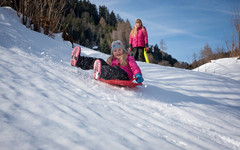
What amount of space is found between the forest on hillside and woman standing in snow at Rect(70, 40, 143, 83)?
7.08 ft

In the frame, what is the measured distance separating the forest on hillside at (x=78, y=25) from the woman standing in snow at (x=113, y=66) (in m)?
2.16

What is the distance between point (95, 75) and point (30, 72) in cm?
64

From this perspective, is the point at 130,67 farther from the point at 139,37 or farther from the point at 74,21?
the point at 74,21

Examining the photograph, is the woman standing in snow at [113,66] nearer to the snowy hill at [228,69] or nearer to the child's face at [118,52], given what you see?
the child's face at [118,52]

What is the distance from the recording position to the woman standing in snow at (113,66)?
1516 millimetres

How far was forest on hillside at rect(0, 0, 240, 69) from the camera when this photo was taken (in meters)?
3.56

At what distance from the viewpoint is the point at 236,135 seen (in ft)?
3.18

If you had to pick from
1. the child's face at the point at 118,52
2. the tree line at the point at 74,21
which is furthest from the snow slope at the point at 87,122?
the tree line at the point at 74,21

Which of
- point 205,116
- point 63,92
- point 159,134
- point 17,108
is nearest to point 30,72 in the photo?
point 63,92

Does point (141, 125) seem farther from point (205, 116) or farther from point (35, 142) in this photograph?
point (205, 116)

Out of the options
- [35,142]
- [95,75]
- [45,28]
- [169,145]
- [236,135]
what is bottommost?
[236,135]

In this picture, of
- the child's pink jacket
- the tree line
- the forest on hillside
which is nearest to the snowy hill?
the forest on hillside

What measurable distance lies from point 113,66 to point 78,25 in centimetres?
2730

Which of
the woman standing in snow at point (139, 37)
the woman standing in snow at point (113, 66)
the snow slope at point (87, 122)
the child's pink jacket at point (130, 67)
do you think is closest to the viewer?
the snow slope at point (87, 122)
